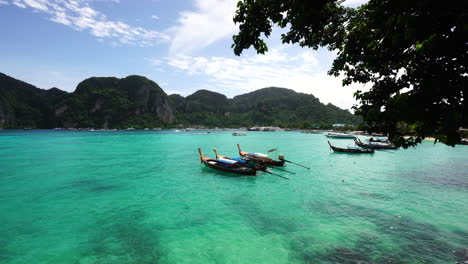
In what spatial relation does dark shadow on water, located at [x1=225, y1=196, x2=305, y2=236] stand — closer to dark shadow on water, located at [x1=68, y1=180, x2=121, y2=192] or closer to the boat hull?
the boat hull

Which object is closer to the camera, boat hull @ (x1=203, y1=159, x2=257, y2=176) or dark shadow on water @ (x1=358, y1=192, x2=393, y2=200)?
dark shadow on water @ (x1=358, y1=192, x2=393, y2=200)

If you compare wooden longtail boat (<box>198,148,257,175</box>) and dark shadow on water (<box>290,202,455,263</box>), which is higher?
wooden longtail boat (<box>198,148,257,175</box>)

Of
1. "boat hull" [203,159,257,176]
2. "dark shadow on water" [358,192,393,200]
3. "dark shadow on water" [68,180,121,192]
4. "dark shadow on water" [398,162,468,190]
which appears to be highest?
"boat hull" [203,159,257,176]

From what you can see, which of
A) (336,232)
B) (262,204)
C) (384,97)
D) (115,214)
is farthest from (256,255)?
(115,214)

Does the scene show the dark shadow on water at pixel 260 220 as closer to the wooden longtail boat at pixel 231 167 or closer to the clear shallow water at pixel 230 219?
the clear shallow water at pixel 230 219

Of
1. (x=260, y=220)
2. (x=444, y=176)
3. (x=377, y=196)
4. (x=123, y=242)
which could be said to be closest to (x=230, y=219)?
(x=260, y=220)

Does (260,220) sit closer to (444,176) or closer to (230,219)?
(230,219)

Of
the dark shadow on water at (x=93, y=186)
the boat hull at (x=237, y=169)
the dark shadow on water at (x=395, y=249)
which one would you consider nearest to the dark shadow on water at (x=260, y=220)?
the dark shadow on water at (x=395, y=249)

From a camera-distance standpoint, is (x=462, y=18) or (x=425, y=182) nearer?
(x=462, y=18)

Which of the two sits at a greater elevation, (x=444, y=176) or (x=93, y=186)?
(x=444, y=176)

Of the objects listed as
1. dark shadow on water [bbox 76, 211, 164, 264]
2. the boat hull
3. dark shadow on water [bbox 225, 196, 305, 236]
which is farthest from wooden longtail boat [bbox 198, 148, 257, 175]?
dark shadow on water [bbox 76, 211, 164, 264]

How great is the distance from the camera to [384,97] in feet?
20.7

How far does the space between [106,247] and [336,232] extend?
40.1 feet

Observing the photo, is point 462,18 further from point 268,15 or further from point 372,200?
point 372,200
